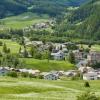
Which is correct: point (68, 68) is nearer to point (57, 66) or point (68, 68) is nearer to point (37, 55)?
point (57, 66)

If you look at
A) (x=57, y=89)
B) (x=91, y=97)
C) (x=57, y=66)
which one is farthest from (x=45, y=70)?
(x=91, y=97)

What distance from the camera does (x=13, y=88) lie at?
75125 mm

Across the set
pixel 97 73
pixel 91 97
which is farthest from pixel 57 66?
pixel 91 97

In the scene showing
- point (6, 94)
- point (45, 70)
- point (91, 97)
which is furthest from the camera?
point (45, 70)

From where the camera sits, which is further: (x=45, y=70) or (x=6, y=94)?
(x=45, y=70)

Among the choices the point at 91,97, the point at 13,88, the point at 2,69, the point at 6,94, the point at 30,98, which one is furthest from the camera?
the point at 2,69

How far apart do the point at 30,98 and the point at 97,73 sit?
110890 mm

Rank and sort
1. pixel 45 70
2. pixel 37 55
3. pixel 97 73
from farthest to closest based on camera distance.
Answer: pixel 37 55 → pixel 45 70 → pixel 97 73

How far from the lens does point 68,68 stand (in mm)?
188625

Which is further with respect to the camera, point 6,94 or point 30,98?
point 6,94

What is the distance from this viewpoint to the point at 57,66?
187500mm

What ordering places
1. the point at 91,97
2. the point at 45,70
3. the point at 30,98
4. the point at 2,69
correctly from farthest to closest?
1. the point at 45,70
2. the point at 2,69
3. the point at 30,98
4. the point at 91,97

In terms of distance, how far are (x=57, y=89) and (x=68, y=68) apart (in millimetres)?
109291

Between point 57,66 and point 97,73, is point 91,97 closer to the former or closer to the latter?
point 97,73
